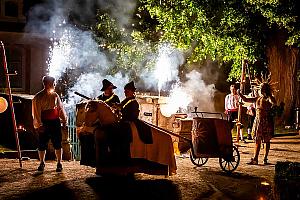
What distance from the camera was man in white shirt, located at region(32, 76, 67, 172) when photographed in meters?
10.3

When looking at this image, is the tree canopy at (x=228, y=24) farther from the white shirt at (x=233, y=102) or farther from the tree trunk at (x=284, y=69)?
the white shirt at (x=233, y=102)

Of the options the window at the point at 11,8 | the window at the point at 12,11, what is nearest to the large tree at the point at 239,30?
the window at the point at 12,11

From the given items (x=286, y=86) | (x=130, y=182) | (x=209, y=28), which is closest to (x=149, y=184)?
(x=130, y=182)

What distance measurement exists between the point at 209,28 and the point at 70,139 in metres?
8.37

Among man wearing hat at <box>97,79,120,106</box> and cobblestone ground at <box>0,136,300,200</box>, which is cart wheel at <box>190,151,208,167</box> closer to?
cobblestone ground at <box>0,136,300,200</box>

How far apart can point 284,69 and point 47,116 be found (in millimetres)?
14860

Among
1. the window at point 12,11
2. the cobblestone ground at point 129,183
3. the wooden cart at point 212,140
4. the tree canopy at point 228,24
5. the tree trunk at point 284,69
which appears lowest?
the cobblestone ground at point 129,183

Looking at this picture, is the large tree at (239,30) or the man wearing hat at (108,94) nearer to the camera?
the man wearing hat at (108,94)

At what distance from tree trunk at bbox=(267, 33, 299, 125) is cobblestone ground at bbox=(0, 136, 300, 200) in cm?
1091

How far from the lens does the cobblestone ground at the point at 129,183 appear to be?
8523mm

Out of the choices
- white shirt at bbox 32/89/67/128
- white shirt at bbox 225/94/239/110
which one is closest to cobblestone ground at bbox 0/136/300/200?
white shirt at bbox 32/89/67/128

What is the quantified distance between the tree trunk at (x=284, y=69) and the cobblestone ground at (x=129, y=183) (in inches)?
429

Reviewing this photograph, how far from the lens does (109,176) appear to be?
10.1 m

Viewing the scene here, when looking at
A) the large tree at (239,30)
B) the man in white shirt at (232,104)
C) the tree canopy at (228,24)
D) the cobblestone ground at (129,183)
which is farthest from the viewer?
the large tree at (239,30)
